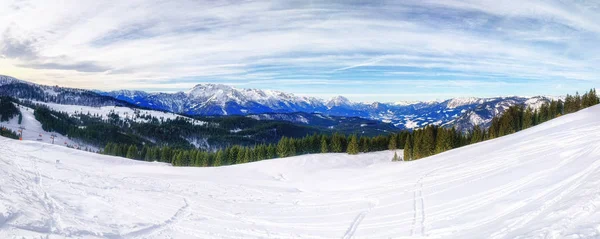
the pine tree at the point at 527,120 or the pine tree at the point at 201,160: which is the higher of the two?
the pine tree at the point at 527,120

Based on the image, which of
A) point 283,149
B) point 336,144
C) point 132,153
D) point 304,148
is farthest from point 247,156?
point 132,153

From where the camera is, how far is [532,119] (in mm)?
71812

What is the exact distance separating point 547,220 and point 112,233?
16.9m

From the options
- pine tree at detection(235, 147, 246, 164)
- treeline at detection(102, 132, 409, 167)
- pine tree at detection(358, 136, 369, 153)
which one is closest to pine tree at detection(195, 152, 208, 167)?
treeline at detection(102, 132, 409, 167)

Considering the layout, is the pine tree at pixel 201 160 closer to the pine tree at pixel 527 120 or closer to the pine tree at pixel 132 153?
the pine tree at pixel 132 153

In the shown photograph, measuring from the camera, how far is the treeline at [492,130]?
6066cm

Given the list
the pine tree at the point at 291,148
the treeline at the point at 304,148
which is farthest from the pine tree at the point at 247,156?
the pine tree at the point at 291,148

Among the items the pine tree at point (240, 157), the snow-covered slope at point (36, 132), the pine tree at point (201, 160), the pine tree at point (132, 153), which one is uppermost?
the pine tree at point (240, 157)

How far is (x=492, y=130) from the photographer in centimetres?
7006

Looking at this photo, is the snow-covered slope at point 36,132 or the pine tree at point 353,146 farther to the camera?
the snow-covered slope at point 36,132

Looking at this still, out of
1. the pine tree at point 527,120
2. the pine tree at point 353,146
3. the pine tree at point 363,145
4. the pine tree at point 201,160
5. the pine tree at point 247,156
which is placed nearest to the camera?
the pine tree at point 527,120

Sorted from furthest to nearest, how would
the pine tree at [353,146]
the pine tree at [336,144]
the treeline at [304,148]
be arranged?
the pine tree at [336,144]
the treeline at [304,148]
the pine tree at [353,146]

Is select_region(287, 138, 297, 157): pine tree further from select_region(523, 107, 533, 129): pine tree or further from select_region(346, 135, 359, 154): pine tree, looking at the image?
select_region(523, 107, 533, 129): pine tree

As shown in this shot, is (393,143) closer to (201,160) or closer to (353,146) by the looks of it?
(353,146)
